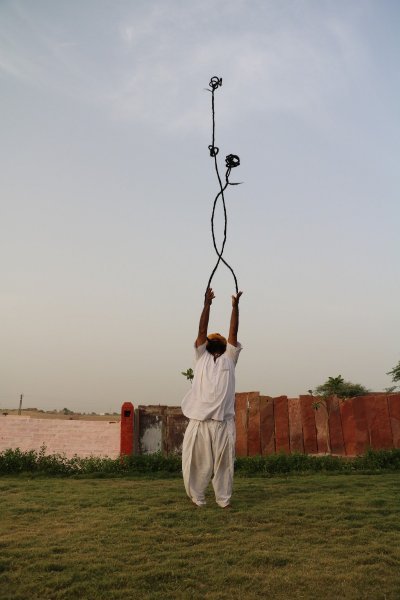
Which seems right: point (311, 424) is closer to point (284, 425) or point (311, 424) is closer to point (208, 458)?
point (284, 425)

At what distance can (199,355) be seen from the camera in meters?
6.76

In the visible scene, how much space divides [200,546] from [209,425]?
2046 millimetres

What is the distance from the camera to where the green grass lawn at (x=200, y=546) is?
142 inches

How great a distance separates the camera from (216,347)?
6.84m

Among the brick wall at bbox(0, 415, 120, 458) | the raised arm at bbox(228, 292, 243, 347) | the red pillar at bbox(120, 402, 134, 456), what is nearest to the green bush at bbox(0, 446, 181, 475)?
the red pillar at bbox(120, 402, 134, 456)

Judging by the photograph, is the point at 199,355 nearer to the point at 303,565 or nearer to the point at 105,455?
the point at 303,565

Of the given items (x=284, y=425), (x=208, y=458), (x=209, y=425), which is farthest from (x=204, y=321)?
(x=284, y=425)

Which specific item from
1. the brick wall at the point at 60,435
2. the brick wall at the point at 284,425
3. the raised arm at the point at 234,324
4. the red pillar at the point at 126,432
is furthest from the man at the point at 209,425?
the brick wall at the point at 60,435

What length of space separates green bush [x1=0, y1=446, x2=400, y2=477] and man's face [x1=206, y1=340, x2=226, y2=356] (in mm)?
5314

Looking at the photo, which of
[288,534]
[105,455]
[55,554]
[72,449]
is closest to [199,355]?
[288,534]

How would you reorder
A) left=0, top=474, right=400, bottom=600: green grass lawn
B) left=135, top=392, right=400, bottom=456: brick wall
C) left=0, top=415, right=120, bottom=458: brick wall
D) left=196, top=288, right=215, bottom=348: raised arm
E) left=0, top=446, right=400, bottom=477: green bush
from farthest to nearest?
1. left=0, top=415, right=120, bottom=458: brick wall
2. left=135, top=392, right=400, bottom=456: brick wall
3. left=0, top=446, right=400, bottom=477: green bush
4. left=196, top=288, right=215, bottom=348: raised arm
5. left=0, top=474, right=400, bottom=600: green grass lawn

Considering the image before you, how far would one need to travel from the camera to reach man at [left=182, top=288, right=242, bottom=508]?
6402mm

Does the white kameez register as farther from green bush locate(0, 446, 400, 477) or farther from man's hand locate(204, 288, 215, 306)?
green bush locate(0, 446, 400, 477)

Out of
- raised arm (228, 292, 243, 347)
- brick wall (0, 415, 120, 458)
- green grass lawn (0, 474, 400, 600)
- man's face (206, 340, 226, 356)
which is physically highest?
raised arm (228, 292, 243, 347)
